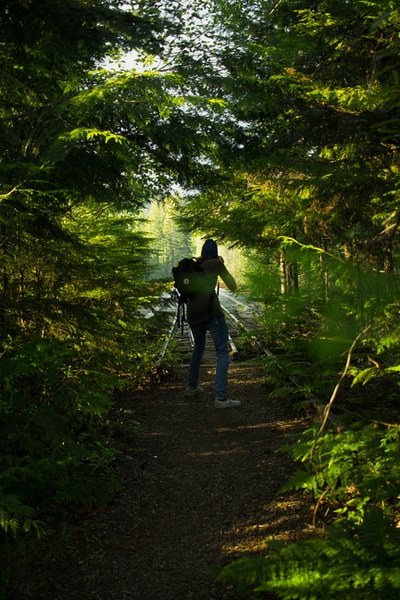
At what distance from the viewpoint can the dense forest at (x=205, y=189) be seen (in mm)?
2654

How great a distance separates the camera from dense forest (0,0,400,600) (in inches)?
104

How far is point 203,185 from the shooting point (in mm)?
6988

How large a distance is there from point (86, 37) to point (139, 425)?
5.05 meters

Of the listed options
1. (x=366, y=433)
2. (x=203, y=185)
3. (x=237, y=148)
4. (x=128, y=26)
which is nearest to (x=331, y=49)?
(x=237, y=148)

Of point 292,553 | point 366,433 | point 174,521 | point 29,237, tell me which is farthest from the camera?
point 29,237

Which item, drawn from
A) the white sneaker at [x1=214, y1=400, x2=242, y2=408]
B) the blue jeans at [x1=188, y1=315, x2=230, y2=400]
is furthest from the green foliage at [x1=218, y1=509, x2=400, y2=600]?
the white sneaker at [x1=214, y1=400, x2=242, y2=408]

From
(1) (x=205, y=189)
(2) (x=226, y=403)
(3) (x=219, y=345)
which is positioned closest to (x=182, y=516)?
(2) (x=226, y=403)

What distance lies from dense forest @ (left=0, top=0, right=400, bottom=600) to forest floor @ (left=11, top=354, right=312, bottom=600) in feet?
0.94

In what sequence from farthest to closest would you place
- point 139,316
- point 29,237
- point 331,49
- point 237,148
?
point 139,316
point 331,49
point 237,148
point 29,237

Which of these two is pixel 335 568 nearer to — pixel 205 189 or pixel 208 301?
pixel 208 301

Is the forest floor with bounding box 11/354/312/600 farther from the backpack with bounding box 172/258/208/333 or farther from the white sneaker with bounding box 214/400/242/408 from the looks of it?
the backpack with bounding box 172/258/208/333

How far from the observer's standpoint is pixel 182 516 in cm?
429

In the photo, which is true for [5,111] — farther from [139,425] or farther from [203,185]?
[139,425]

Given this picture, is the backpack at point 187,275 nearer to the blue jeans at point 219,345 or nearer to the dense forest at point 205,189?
the blue jeans at point 219,345
